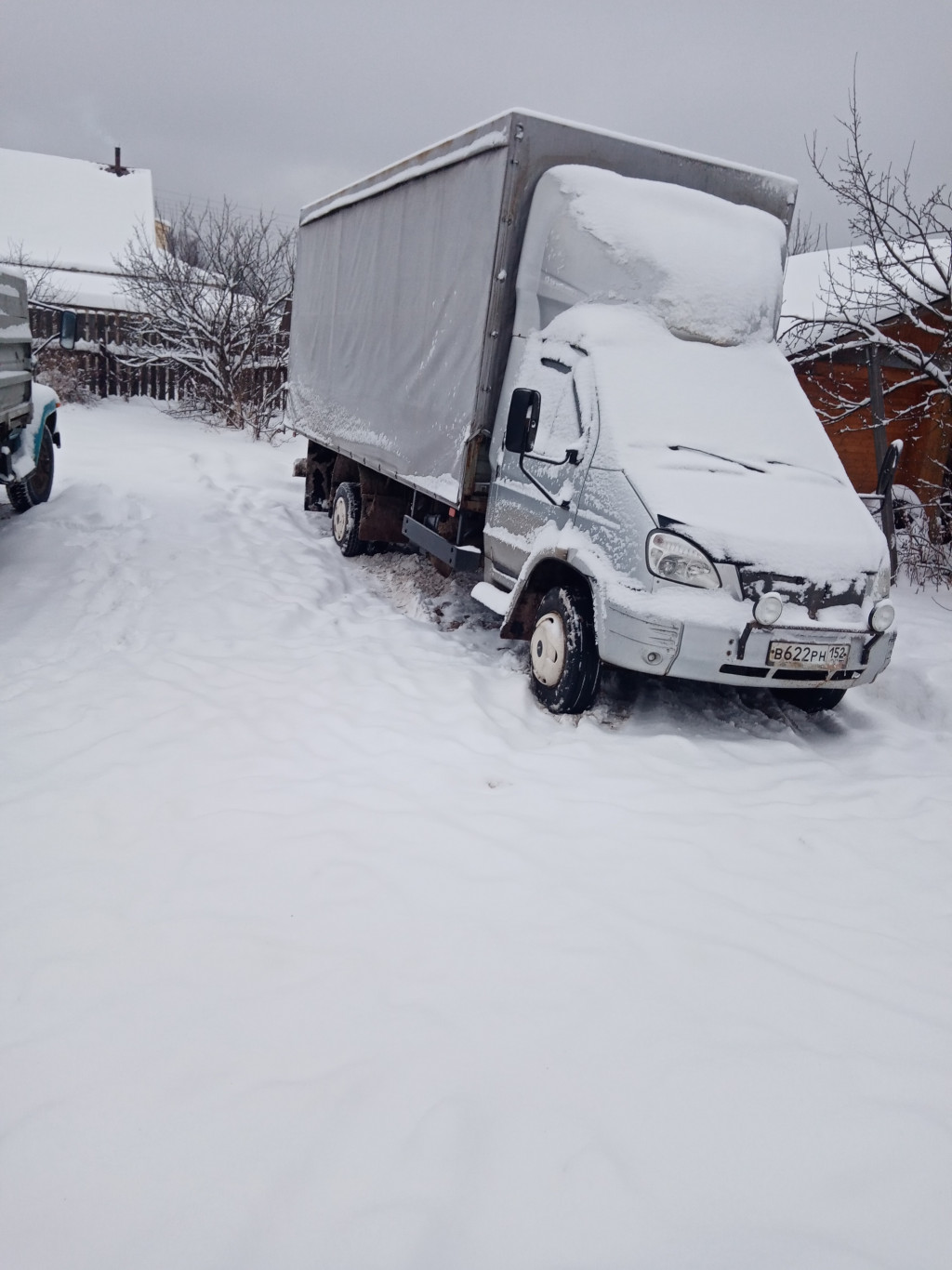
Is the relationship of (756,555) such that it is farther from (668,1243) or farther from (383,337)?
(383,337)

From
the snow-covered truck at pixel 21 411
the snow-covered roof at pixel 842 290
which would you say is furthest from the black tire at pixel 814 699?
the snow-covered truck at pixel 21 411

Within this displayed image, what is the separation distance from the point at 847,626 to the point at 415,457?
3544mm

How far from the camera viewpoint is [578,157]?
5426 mm

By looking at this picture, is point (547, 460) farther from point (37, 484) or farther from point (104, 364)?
point (104, 364)

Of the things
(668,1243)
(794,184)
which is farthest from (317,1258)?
(794,184)

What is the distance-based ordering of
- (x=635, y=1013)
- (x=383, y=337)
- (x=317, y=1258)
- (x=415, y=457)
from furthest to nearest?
(x=383, y=337), (x=415, y=457), (x=635, y=1013), (x=317, y=1258)

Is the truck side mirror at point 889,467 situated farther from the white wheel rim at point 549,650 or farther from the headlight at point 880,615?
the white wheel rim at point 549,650

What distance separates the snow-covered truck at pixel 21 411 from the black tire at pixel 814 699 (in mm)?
6575

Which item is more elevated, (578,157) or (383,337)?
(578,157)

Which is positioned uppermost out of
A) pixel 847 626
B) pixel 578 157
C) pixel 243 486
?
pixel 578 157

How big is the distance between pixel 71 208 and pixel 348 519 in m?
30.3

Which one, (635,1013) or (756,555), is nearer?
(635,1013)

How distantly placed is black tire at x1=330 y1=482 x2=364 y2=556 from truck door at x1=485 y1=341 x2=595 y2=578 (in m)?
2.78

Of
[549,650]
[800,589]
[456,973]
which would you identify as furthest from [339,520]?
[456,973]
